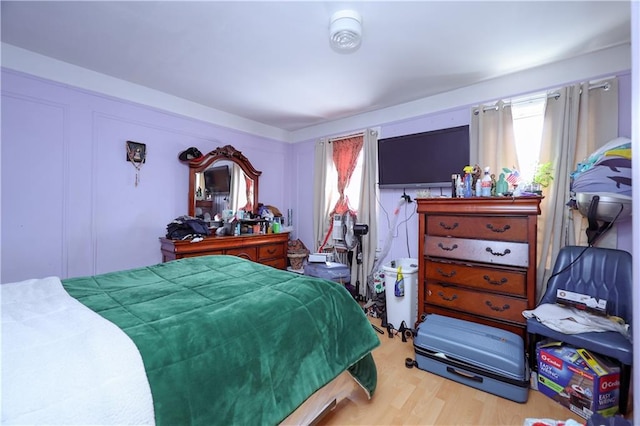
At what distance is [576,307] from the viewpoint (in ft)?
6.04

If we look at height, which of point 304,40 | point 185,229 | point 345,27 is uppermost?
point 304,40

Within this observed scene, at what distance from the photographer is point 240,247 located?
11.2ft

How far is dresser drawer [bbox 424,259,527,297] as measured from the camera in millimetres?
2125

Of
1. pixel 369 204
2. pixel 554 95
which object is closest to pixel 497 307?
pixel 369 204

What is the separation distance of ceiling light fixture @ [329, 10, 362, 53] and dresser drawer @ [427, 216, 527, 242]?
1.68m

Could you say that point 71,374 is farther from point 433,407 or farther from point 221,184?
point 221,184

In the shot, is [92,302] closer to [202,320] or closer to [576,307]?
[202,320]

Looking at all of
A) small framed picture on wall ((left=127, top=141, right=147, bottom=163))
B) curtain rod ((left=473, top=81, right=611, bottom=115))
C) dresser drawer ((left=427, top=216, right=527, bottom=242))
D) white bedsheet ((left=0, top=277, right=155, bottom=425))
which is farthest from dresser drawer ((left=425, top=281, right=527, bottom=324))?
small framed picture on wall ((left=127, top=141, right=147, bottom=163))

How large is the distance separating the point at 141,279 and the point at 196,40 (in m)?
1.83

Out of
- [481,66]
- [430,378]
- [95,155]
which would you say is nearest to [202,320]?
[430,378]

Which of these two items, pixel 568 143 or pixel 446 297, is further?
pixel 446 297

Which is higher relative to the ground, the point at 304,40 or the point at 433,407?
the point at 304,40

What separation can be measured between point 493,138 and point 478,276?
1401 millimetres

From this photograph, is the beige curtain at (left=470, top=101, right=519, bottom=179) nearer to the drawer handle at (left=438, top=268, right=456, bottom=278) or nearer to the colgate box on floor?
the drawer handle at (left=438, top=268, right=456, bottom=278)
